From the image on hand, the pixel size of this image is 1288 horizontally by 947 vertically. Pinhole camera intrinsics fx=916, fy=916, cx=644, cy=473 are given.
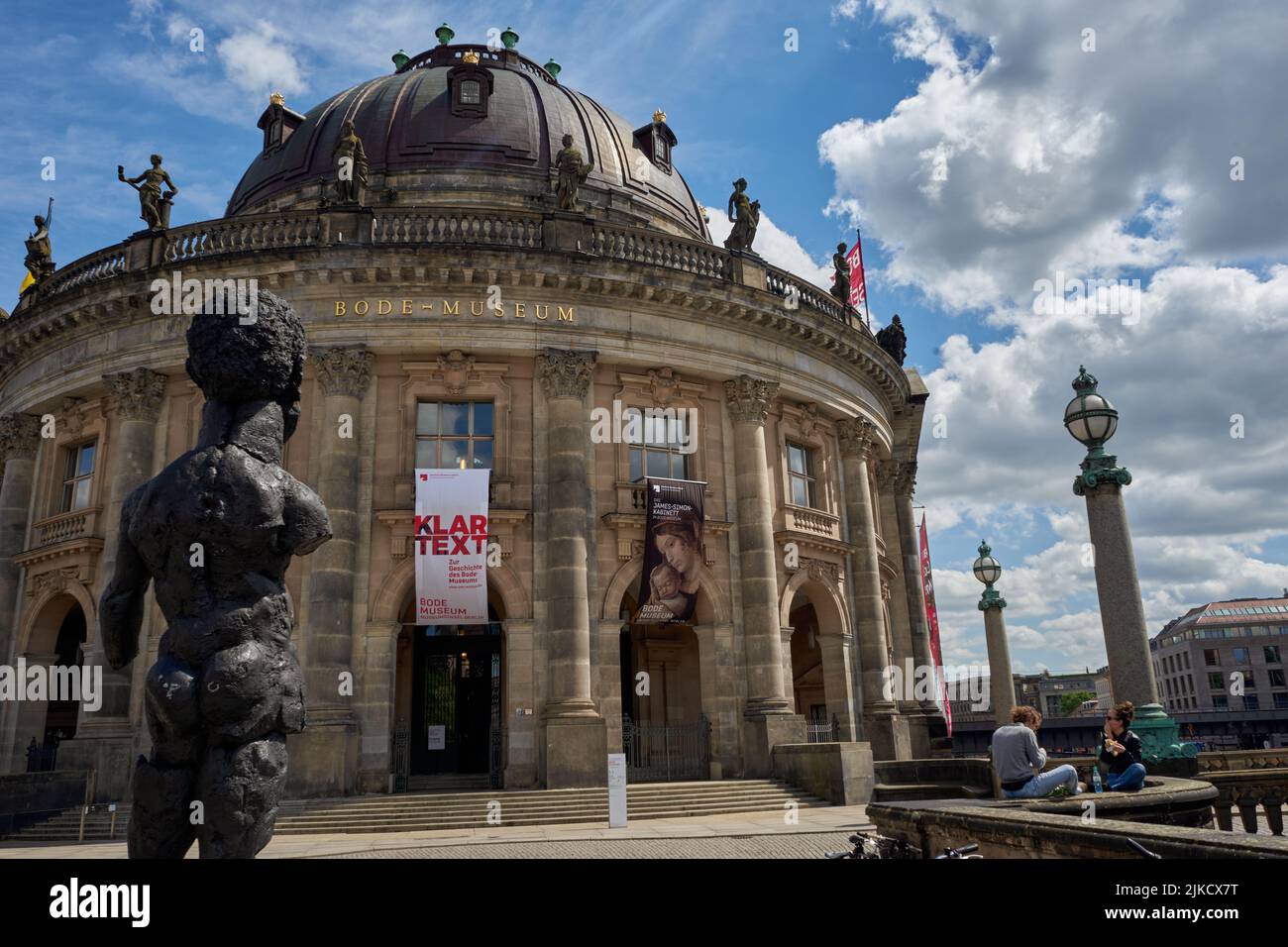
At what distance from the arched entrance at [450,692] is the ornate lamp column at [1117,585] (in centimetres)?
1455

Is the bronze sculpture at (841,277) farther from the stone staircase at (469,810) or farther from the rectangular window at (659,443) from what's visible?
the stone staircase at (469,810)

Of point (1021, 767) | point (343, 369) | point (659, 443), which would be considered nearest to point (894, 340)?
point (659, 443)

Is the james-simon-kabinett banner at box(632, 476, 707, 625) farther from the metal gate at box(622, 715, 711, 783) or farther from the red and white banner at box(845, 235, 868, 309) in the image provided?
the red and white banner at box(845, 235, 868, 309)

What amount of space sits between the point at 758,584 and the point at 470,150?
17618 mm

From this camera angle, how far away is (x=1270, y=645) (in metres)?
102

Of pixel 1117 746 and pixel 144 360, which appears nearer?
pixel 1117 746

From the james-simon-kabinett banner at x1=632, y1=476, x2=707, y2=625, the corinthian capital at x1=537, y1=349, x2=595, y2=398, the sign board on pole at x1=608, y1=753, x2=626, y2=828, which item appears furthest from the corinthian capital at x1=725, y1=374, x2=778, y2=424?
the sign board on pole at x1=608, y1=753, x2=626, y2=828

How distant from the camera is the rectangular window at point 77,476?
2450 centimetres

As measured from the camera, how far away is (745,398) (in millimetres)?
24391

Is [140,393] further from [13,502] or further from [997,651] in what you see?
[997,651]

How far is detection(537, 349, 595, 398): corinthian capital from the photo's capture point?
2217cm

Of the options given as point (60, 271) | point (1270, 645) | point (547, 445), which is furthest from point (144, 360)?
point (1270, 645)
